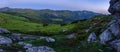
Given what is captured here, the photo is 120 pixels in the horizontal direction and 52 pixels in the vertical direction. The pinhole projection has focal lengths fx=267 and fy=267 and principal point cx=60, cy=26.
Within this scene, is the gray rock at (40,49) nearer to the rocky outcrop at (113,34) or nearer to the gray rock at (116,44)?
the rocky outcrop at (113,34)

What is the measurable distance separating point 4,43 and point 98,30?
21.3 meters

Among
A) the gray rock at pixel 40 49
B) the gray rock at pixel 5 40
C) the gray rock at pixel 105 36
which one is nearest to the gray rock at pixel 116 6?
the gray rock at pixel 105 36

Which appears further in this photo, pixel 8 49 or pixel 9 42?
pixel 9 42

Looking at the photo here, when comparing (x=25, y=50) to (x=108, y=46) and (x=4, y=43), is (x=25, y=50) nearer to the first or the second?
(x=4, y=43)

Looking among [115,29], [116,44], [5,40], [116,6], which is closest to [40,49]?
[5,40]

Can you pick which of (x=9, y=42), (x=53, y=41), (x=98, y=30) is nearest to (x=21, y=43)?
(x=9, y=42)

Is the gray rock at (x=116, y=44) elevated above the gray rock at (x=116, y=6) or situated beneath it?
situated beneath

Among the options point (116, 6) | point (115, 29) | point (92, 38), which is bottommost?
point (92, 38)

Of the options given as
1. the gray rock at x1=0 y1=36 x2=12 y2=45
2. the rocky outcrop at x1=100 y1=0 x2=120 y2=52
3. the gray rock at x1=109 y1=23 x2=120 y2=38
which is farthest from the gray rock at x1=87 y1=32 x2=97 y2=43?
the gray rock at x1=0 y1=36 x2=12 y2=45

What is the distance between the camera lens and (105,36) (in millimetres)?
55812

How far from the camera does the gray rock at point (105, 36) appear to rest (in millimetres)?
55375

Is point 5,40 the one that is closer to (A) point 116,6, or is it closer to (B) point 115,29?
(B) point 115,29

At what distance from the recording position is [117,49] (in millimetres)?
50906

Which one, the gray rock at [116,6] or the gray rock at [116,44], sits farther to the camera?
the gray rock at [116,6]
